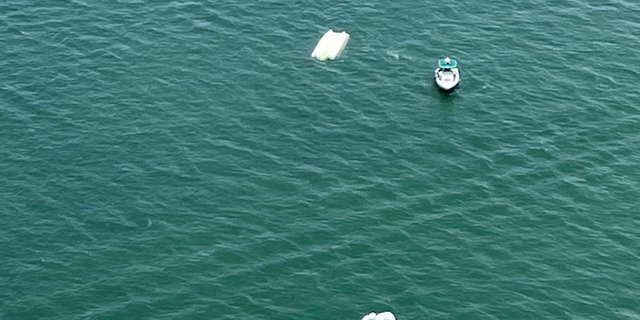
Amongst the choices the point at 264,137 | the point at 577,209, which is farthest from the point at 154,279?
the point at 577,209

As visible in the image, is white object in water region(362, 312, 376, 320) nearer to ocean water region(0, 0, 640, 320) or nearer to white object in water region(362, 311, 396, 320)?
A: white object in water region(362, 311, 396, 320)

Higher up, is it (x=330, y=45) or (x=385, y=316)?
(x=330, y=45)

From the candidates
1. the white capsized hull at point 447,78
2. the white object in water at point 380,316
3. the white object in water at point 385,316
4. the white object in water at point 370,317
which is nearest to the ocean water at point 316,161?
the white capsized hull at point 447,78

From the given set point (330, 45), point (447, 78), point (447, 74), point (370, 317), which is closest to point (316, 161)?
point (447, 78)

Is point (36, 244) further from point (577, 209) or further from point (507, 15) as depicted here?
point (507, 15)

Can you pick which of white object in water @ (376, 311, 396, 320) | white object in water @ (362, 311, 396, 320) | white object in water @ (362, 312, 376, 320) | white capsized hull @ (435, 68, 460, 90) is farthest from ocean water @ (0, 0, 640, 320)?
white object in water @ (376, 311, 396, 320)

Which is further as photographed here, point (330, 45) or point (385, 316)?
point (330, 45)

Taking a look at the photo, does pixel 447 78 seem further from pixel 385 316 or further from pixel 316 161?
pixel 385 316

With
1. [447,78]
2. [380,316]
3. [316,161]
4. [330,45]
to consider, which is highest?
[447,78]
